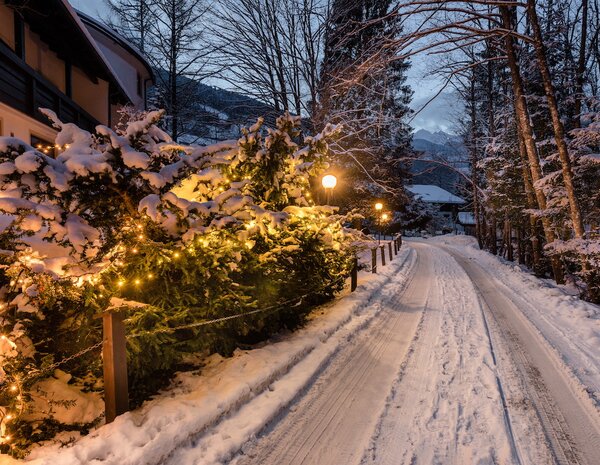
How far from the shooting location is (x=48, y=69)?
11.0 m

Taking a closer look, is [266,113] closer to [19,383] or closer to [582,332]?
[582,332]

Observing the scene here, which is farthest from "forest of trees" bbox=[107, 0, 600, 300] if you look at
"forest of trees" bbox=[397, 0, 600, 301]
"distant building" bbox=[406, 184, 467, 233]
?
"distant building" bbox=[406, 184, 467, 233]

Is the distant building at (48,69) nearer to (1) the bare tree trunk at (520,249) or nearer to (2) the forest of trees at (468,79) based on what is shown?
(2) the forest of trees at (468,79)

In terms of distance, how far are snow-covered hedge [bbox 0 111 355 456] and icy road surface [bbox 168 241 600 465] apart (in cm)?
126

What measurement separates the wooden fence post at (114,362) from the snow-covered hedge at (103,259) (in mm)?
301

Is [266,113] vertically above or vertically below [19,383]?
above

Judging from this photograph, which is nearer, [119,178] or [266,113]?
[119,178]

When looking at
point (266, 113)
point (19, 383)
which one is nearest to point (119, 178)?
point (19, 383)

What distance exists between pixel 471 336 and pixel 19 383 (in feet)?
20.4

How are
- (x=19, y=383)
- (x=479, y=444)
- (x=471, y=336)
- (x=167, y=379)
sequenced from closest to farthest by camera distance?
(x=19, y=383), (x=479, y=444), (x=167, y=379), (x=471, y=336)

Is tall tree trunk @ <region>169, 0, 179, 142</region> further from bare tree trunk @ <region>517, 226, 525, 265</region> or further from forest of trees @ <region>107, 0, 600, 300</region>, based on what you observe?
bare tree trunk @ <region>517, 226, 525, 265</region>

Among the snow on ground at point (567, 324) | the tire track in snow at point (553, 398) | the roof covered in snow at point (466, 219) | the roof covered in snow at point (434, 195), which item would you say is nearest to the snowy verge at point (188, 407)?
the tire track in snow at point (553, 398)

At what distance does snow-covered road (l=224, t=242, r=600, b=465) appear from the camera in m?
3.23

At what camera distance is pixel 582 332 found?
6.66 meters
